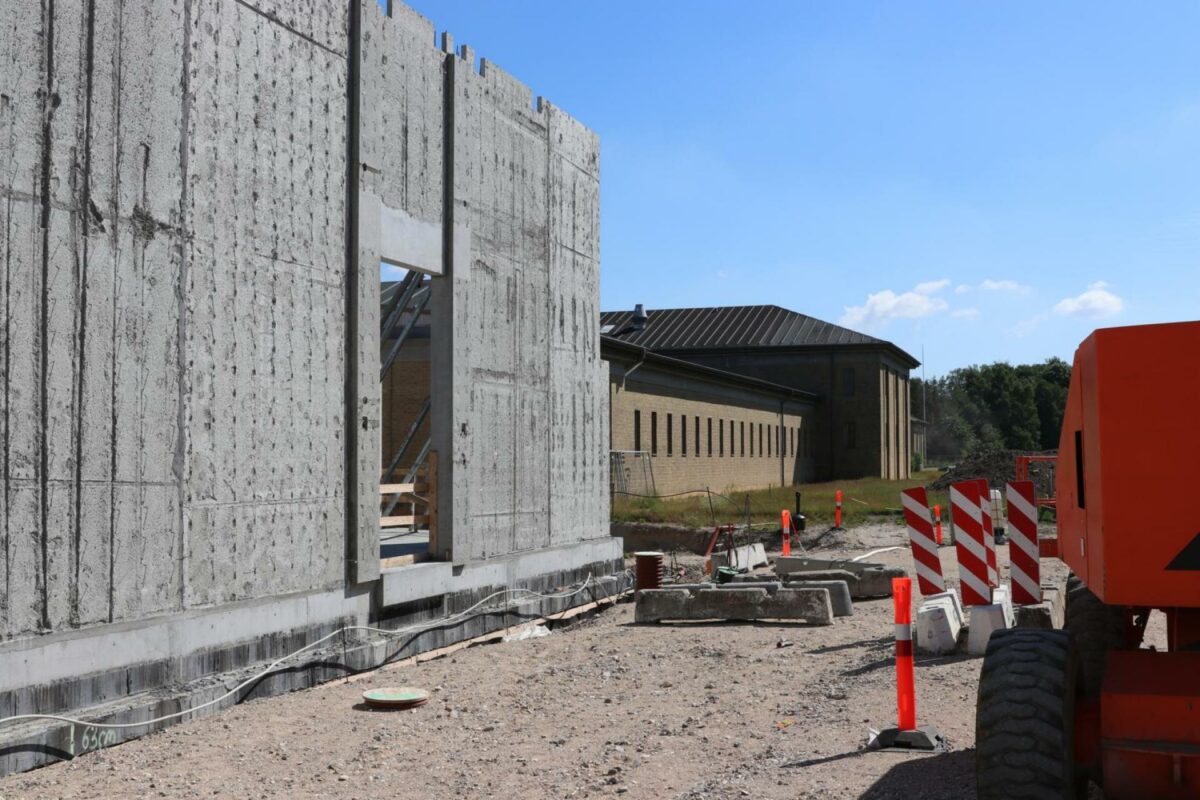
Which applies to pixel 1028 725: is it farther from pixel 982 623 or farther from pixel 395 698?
pixel 982 623

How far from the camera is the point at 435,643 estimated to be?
12852 mm

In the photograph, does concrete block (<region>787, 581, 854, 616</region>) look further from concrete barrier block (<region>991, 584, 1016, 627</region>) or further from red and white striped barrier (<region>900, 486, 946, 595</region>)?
red and white striped barrier (<region>900, 486, 946, 595</region>)

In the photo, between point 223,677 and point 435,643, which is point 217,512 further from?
point 435,643

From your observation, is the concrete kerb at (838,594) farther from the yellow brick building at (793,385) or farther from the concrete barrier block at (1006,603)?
the yellow brick building at (793,385)

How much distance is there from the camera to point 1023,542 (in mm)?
11680

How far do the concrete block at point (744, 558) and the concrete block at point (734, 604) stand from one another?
18.9 feet

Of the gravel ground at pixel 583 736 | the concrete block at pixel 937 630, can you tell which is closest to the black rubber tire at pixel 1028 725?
the gravel ground at pixel 583 736

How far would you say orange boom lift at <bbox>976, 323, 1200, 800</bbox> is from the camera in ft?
14.8

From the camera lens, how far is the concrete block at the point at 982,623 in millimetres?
10719

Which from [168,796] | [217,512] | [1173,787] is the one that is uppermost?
[217,512]

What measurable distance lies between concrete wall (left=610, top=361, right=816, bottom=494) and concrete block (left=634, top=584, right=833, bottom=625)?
859 inches

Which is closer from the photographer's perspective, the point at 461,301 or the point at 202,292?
the point at 202,292

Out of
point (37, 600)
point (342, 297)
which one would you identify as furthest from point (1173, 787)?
point (342, 297)

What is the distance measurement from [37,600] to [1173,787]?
674 cm
